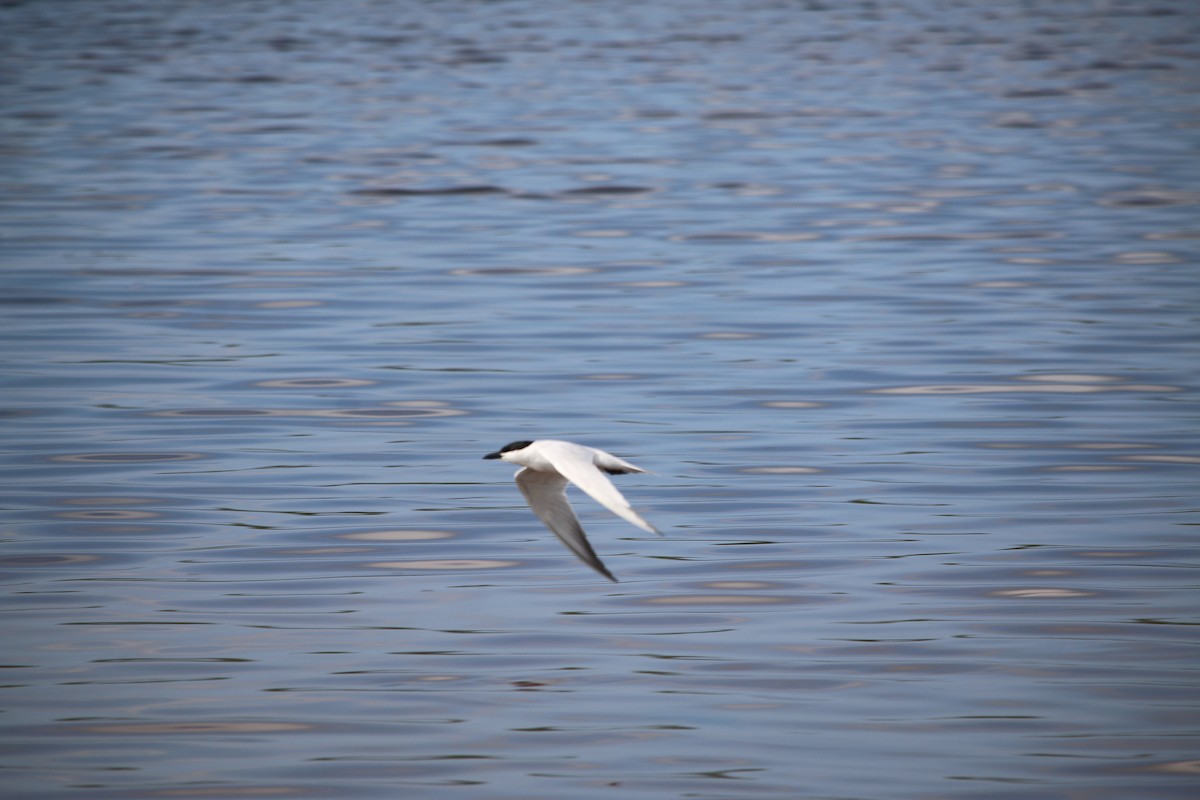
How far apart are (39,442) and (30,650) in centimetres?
Result: 344

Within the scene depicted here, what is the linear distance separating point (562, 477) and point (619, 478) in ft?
8.66

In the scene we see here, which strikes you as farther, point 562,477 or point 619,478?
point 619,478

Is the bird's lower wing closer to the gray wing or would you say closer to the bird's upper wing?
the bird's upper wing

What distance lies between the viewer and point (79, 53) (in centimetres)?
3703

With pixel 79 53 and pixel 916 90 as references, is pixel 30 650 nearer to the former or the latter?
pixel 916 90

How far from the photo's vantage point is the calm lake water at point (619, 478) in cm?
623

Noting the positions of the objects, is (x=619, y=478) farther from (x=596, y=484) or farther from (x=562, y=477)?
(x=596, y=484)

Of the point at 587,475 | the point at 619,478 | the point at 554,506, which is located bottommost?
the point at 619,478

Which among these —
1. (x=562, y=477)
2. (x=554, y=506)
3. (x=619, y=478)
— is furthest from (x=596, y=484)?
(x=619, y=478)

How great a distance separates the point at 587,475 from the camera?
6637 mm

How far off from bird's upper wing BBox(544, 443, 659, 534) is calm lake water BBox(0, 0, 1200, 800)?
73 centimetres

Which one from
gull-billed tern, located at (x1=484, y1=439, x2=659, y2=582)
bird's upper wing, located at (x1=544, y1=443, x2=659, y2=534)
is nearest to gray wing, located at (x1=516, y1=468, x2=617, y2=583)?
gull-billed tern, located at (x1=484, y1=439, x2=659, y2=582)

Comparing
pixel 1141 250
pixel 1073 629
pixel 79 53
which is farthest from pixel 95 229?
pixel 79 53

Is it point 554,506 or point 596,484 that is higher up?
point 596,484
